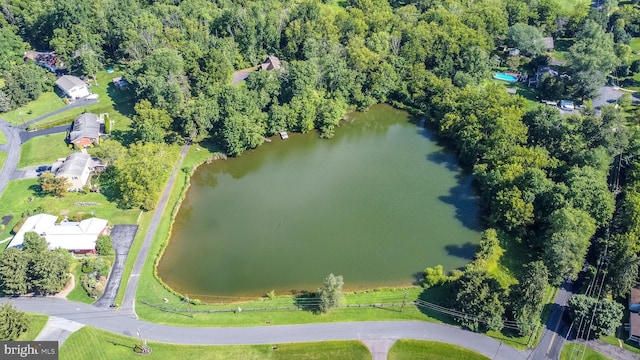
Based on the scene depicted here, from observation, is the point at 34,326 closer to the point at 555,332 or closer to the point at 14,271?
the point at 14,271

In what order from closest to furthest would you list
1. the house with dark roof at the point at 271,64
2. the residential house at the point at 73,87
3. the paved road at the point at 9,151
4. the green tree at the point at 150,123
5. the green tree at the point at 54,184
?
the green tree at the point at 54,184 → the paved road at the point at 9,151 → the green tree at the point at 150,123 → the residential house at the point at 73,87 → the house with dark roof at the point at 271,64

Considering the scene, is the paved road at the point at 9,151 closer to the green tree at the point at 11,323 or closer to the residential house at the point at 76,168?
the residential house at the point at 76,168

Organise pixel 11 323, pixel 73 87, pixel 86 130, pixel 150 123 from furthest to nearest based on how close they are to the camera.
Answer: pixel 73 87 < pixel 86 130 < pixel 150 123 < pixel 11 323

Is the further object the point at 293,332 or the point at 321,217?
the point at 321,217

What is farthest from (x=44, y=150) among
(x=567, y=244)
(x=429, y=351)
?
(x=567, y=244)

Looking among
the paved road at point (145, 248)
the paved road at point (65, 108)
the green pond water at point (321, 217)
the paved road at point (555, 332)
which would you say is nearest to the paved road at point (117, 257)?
the paved road at point (145, 248)
